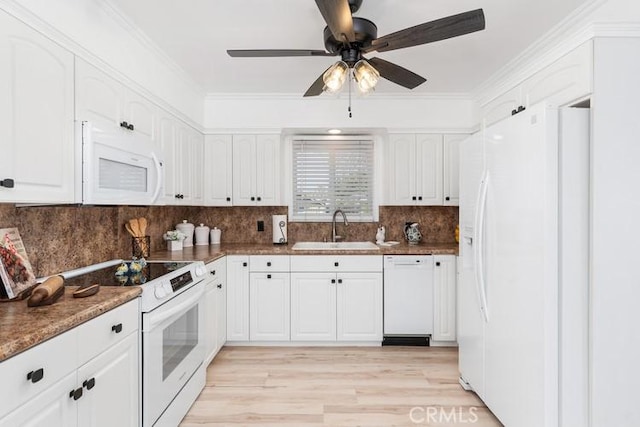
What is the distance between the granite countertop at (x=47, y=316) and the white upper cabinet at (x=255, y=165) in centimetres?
206

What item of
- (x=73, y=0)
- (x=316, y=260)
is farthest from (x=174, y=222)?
(x=73, y=0)

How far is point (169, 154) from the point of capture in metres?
2.78

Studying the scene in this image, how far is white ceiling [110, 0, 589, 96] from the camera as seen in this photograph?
202 centimetres

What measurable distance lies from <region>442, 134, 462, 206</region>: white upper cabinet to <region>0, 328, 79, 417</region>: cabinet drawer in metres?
3.26

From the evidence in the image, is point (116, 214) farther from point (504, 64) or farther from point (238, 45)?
point (504, 64)

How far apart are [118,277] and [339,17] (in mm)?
1708

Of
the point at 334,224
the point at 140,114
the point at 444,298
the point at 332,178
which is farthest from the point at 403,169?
the point at 140,114

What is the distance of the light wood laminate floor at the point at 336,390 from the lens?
2.18 metres

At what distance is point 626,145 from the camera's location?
169 centimetres

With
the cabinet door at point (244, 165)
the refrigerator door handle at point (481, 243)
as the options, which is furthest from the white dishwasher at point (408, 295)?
the cabinet door at point (244, 165)

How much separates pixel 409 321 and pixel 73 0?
10.7 ft

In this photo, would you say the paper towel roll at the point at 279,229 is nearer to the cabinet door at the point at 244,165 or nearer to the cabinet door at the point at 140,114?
the cabinet door at the point at 244,165

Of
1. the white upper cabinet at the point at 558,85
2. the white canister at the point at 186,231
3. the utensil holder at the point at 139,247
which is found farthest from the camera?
the white canister at the point at 186,231

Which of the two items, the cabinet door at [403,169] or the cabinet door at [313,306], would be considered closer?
the cabinet door at [313,306]
